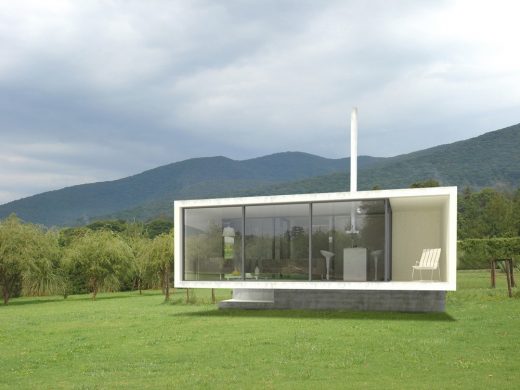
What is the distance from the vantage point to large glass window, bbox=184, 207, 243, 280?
664 inches

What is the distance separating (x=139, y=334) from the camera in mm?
13031

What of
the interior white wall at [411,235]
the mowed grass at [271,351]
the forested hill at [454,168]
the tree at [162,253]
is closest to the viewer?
the mowed grass at [271,351]

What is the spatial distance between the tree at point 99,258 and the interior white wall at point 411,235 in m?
15.9

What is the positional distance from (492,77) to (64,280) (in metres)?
44.0

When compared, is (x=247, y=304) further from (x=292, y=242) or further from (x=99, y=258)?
(x=99, y=258)

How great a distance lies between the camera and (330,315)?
16609mm

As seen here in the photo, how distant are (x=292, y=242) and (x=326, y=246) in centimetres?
83

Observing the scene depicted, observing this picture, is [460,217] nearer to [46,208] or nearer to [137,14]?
[137,14]

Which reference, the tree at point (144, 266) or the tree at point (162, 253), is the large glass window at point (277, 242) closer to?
the tree at point (162, 253)

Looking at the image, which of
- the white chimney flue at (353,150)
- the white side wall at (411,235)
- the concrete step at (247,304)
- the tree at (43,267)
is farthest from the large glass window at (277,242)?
the tree at (43,267)

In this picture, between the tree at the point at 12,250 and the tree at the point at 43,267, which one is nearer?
the tree at the point at 12,250

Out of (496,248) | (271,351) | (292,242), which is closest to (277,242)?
(292,242)

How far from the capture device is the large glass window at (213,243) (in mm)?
16859

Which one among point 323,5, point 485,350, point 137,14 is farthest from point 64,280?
point 485,350
